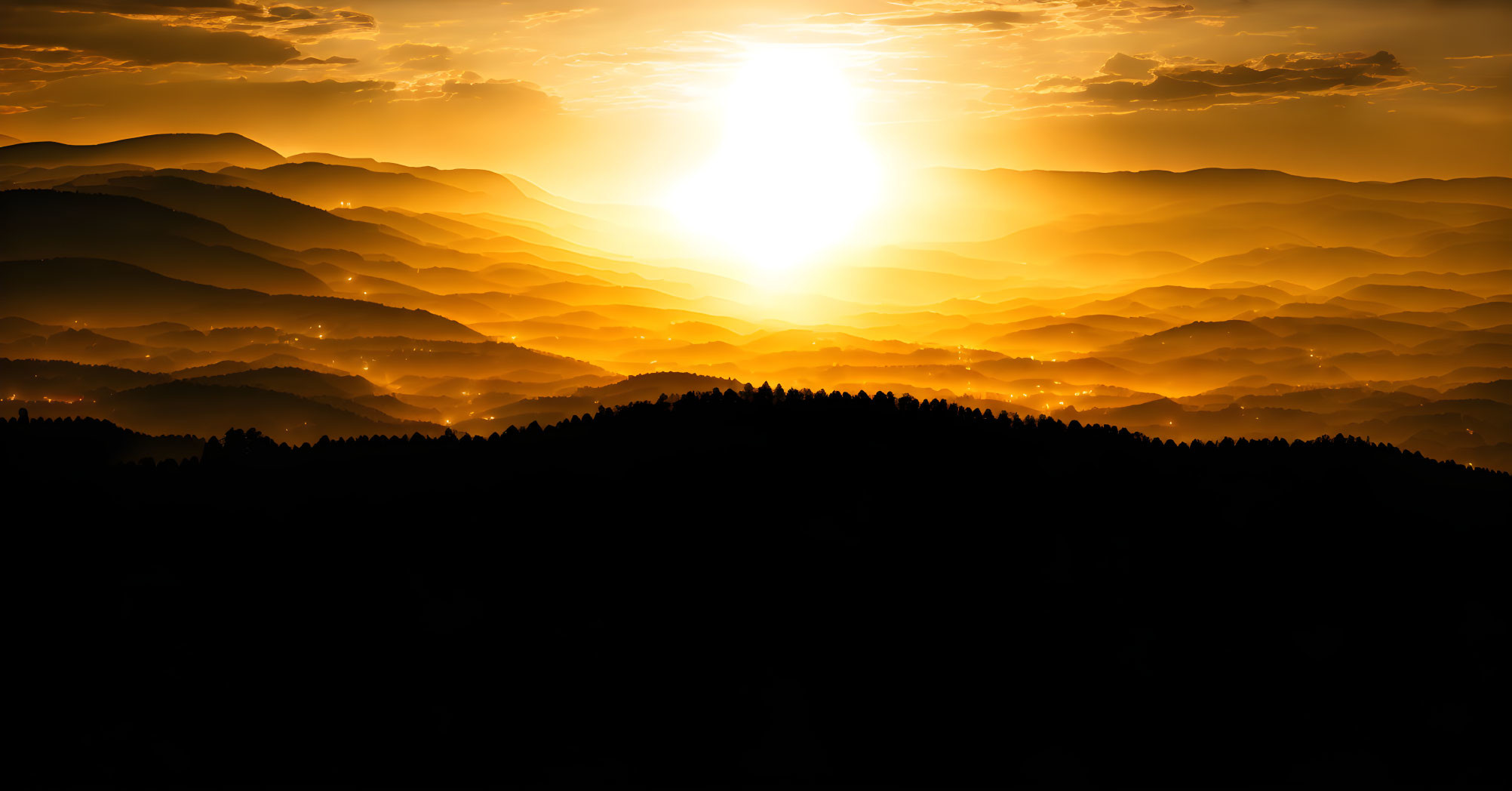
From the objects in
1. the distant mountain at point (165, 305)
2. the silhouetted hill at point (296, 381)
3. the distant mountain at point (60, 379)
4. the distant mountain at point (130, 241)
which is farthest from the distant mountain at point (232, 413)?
the distant mountain at point (130, 241)

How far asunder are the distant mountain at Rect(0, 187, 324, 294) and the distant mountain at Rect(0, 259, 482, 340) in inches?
293

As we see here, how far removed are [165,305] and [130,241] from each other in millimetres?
27435

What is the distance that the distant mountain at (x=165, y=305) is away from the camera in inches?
6206

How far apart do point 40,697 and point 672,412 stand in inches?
629

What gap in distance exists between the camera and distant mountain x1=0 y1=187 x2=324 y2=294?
176 m

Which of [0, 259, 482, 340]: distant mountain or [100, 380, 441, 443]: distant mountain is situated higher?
[0, 259, 482, 340]: distant mountain

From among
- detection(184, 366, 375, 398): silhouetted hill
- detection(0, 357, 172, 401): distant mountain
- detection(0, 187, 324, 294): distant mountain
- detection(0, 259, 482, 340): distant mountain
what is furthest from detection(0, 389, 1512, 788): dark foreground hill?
detection(0, 187, 324, 294): distant mountain

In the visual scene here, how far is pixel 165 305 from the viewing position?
166m

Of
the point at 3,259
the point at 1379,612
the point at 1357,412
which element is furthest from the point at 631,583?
the point at 3,259

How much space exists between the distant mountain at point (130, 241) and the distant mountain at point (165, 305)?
7433 millimetres

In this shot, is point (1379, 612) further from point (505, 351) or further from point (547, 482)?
point (505, 351)

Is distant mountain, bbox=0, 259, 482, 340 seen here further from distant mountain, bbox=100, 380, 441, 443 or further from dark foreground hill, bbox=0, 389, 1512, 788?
dark foreground hill, bbox=0, 389, 1512, 788

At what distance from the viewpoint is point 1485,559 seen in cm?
2638

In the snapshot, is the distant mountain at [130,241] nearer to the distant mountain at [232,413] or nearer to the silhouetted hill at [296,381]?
the silhouetted hill at [296,381]
